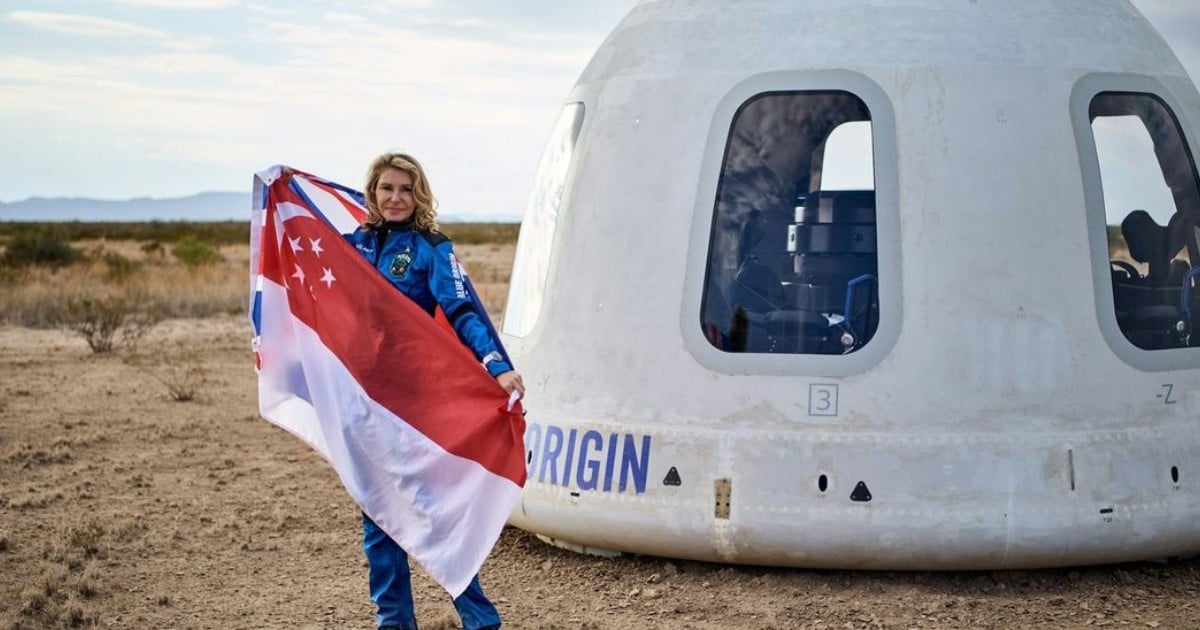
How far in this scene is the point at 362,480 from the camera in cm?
531

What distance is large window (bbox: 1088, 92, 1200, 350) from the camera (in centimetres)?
636

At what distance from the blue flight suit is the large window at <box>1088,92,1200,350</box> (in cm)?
295

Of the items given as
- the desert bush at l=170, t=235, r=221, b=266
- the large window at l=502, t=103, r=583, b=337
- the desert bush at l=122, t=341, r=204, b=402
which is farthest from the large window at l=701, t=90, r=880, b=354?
the desert bush at l=170, t=235, r=221, b=266

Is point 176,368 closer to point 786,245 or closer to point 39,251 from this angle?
point 786,245

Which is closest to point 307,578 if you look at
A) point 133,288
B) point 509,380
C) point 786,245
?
point 509,380

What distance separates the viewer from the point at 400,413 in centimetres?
534

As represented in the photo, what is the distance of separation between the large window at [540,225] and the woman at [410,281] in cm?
150

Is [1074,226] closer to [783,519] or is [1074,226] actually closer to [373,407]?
[783,519]

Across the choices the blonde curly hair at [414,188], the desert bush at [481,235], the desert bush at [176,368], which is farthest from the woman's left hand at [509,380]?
the desert bush at [481,235]

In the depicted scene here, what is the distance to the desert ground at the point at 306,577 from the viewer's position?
5914 mm

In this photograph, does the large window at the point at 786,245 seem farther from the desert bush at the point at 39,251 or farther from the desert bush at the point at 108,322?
the desert bush at the point at 39,251

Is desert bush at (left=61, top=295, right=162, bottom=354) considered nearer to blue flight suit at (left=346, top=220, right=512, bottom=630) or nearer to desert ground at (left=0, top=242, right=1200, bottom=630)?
desert ground at (left=0, top=242, right=1200, bottom=630)

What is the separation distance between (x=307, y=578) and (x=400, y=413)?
189cm

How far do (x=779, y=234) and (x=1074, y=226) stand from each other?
1295mm
